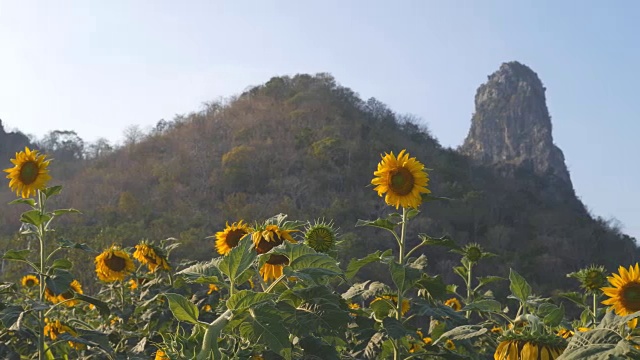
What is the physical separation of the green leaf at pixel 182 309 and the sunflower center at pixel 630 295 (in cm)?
159

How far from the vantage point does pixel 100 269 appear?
4.00m

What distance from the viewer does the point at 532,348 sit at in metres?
1.32

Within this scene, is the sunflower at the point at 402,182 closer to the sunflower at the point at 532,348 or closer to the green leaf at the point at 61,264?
the green leaf at the point at 61,264

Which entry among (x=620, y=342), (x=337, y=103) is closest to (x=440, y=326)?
(x=620, y=342)

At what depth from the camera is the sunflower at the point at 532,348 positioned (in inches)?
51.4

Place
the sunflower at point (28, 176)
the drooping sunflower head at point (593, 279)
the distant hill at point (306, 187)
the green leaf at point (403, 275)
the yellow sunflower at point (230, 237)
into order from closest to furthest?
the green leaf at point (403, 275)
the yellow sunflower at point (230, 237)
the sunflower at point (28, 176)
the drooping sunflower head at point (593, 279)
the distant hill at point (306, 187)

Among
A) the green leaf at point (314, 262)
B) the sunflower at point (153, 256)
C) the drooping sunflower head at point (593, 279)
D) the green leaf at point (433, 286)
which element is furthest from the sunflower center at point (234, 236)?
the drooping sunflower head at point (593, 279)

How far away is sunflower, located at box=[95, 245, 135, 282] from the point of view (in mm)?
4012

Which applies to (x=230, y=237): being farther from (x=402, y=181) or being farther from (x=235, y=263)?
(x=235, y=263)

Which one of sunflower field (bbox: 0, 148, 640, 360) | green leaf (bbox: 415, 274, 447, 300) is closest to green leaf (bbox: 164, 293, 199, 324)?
sunflower field (bbox: 0, 148, 640, 360)

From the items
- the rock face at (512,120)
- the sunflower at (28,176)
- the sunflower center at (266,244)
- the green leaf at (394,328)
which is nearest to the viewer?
the sunflower center at (266,244)

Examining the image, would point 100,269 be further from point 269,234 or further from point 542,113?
point 542,113

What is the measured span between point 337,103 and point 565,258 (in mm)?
23328

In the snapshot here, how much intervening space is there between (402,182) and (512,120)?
7796cm
